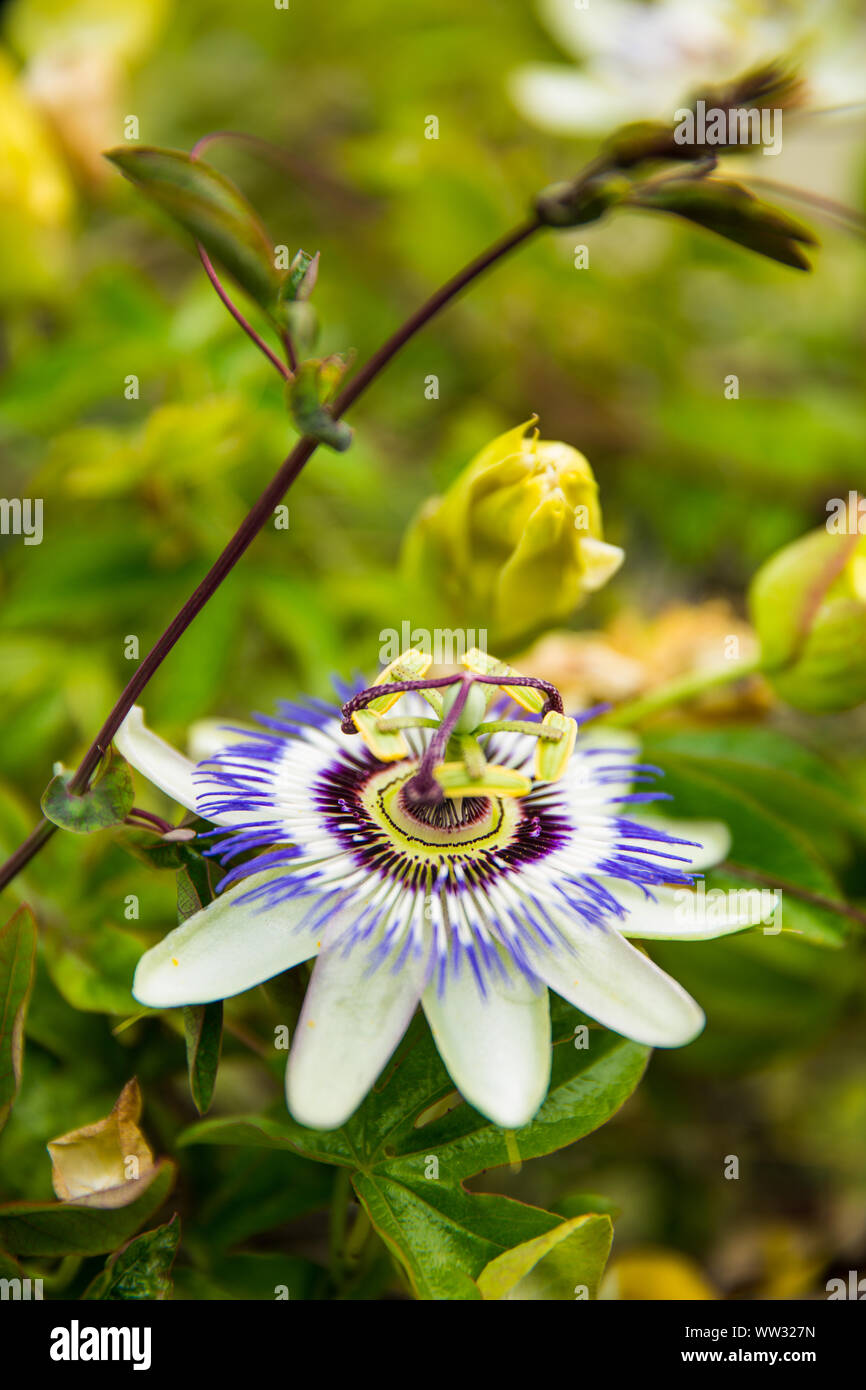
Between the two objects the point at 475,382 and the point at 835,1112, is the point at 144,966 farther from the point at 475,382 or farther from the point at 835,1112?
the point at 475,382

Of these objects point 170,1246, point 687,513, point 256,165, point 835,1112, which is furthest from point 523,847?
point 256,165

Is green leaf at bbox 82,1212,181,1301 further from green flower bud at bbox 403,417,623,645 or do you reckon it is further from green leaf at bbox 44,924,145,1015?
green flower bud at bbox 403,417,623,645

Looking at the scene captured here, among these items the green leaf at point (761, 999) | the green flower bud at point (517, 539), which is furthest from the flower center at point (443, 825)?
the green leaf at point (761, 999)

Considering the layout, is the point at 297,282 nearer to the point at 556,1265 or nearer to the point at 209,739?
the point at 209,739

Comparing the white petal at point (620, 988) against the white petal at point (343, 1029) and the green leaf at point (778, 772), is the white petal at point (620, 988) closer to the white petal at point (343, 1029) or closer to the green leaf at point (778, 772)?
the white petal at point (343, 1029)
